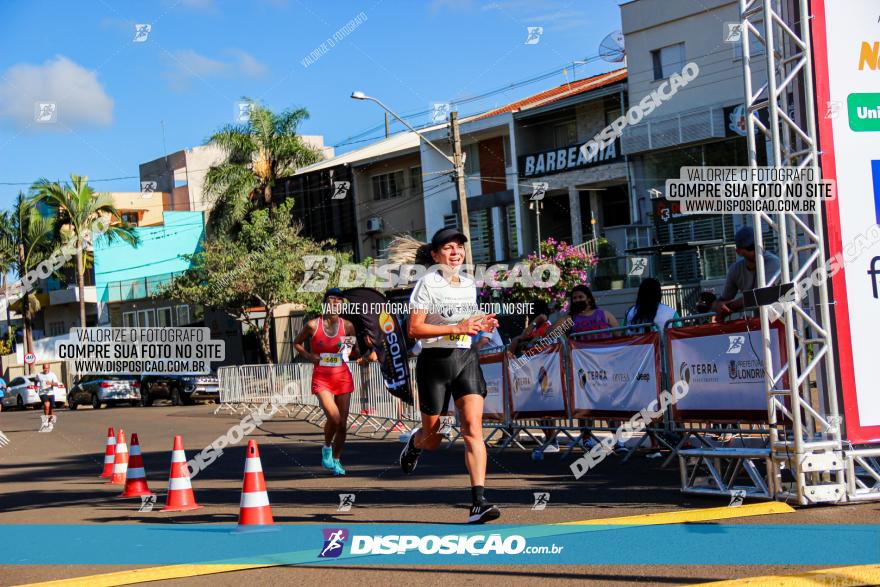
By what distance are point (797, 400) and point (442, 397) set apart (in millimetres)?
2480

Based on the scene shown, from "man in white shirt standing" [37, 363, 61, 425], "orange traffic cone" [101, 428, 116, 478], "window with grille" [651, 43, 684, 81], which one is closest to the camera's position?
"orange traffic cone" [101, 428, 116, 478]

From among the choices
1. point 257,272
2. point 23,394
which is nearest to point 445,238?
point 257,272

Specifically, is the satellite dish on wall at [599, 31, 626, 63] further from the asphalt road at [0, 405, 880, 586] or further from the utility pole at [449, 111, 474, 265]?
the asphalt road at [0, 405, 880, 586]

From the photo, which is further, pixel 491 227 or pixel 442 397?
pixel 491 227

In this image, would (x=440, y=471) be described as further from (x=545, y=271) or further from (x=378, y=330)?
(x=545, y=271)

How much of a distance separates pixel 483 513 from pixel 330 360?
15.1 ft

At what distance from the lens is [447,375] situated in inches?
298

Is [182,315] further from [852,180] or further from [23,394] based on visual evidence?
[852,180]

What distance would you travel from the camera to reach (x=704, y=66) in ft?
112

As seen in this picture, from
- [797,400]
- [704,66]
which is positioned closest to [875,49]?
[797,400]

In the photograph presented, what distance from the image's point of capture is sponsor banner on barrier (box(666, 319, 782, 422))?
907cm

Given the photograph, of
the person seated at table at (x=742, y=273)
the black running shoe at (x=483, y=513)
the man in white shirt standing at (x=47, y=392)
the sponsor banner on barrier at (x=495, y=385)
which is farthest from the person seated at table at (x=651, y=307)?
the man in white shirt standing at (x=47, y=392)

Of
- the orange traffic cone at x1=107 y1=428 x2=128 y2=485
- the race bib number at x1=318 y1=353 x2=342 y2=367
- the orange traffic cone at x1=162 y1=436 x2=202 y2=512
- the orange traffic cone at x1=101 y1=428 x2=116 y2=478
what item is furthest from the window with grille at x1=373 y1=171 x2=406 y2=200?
the orange traffic cone at x1=162 y1=436 x2=202 y2=512

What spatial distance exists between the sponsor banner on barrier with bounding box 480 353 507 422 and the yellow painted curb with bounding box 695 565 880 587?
29.3ft
